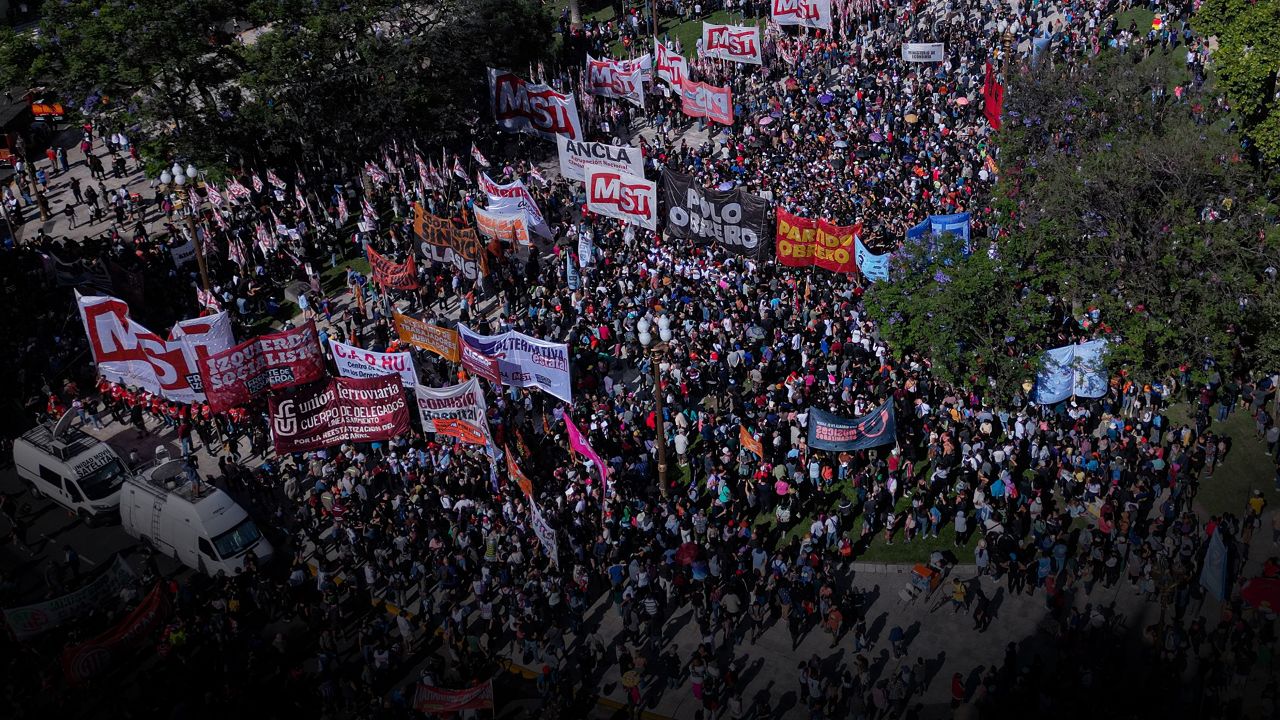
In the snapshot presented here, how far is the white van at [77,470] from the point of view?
109 ft

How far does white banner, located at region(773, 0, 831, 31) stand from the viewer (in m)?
56.5

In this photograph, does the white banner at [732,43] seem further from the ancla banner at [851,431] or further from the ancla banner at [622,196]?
the ancla banner at [851,431]

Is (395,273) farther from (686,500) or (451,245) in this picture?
(686,500)

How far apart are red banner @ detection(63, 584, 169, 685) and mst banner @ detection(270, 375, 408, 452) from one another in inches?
218

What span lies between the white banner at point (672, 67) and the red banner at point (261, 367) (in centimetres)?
2391

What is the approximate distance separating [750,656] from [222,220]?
2962 centimetres

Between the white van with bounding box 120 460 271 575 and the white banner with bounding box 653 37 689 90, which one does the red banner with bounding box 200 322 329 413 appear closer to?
the white van with bounding box 120 460 271 575

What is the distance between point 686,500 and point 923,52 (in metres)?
30.3

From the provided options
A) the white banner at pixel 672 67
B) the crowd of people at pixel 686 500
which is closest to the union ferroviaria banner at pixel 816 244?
the crowd of people at pixel 686 500

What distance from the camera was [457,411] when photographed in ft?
101

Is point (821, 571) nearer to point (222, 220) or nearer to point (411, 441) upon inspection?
point (411, 441)

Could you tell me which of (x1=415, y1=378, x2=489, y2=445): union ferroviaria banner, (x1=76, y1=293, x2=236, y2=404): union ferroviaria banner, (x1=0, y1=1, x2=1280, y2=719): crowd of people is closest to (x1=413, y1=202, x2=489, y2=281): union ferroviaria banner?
(x1=0, y1=1, x2=1280, y2=719): crowd of people

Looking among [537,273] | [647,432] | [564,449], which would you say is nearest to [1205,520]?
[647,432]

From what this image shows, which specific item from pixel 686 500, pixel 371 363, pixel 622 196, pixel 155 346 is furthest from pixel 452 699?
pixel 622 196
